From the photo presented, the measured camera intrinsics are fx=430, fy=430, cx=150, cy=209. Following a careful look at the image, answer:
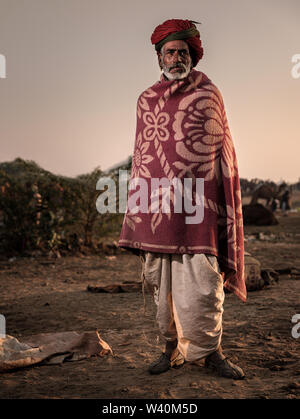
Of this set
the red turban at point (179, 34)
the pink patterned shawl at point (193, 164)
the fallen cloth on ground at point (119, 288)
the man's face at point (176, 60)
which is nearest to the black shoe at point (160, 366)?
the pink patterned shawl at point (193, 164)

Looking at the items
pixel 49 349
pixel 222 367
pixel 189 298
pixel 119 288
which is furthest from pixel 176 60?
pixel 119 288

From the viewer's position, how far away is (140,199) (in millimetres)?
3107

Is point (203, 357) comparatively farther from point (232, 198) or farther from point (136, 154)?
point (136, 154)

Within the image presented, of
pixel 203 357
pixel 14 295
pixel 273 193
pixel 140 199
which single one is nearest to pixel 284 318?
pixel 203 357

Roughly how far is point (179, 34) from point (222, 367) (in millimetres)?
2262

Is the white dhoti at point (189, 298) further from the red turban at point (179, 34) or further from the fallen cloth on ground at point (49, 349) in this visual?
the red turban at point (179, 34)

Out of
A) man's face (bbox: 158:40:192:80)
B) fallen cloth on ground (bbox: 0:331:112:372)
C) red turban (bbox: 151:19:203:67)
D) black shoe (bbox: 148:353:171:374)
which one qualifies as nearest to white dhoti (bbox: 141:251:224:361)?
black shoe (bbox: 148:353:171:374)

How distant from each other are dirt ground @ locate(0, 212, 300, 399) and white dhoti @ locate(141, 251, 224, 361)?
221mm

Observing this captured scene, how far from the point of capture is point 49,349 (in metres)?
3.32

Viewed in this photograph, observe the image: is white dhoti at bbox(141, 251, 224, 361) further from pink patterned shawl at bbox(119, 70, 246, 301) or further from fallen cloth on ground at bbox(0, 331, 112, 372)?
fallen cloth on ground at bbox(0, 331, 112, 372)

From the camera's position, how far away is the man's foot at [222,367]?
279 cm

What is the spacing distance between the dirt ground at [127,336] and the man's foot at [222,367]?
0.05 m

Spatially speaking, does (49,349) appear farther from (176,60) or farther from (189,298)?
(176,60)
